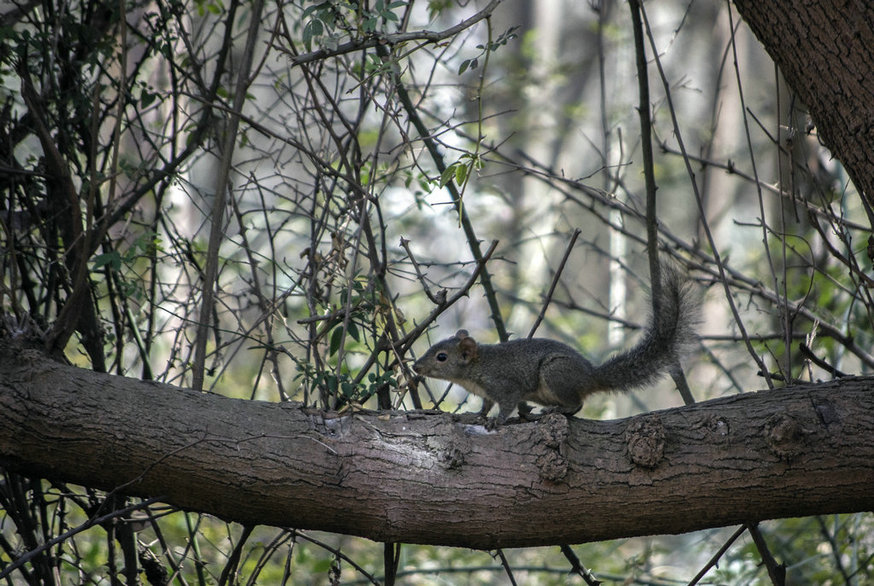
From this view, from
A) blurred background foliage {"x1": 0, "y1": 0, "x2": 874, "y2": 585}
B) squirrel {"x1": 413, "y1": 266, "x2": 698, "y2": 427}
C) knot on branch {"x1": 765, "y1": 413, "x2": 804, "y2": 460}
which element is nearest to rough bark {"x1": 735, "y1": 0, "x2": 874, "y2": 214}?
blurred background foliage {"x1": 0, "y1": 0, "x2": 874, "y2": 585}

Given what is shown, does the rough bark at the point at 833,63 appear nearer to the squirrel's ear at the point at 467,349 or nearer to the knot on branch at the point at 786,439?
the knot on branch at the point at 786,439

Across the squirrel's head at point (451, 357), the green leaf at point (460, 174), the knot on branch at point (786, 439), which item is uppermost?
the squirrel's head at point (451, 357)

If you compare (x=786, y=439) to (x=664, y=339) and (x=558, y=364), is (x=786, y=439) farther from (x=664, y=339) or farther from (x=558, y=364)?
(x=558, y=364)

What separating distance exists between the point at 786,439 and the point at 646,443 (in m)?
0.37

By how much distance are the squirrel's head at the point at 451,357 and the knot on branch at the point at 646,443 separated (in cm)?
136

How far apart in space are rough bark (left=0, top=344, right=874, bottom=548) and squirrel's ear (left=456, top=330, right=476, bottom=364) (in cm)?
127

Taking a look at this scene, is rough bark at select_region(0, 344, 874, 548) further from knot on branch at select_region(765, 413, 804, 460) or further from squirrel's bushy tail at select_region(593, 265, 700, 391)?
squirrel's bushy tail at select_region(593, 265, 700, 391)

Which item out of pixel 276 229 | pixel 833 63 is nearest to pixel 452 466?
pixel 833 63

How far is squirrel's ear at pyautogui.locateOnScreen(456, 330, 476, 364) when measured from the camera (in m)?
3.63

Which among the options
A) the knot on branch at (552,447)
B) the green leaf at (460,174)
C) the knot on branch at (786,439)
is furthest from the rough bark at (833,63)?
the knot on branch at (552,447)

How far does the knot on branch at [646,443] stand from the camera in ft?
7.54

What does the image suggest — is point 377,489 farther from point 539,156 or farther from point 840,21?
point 539,156

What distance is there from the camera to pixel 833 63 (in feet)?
7.54

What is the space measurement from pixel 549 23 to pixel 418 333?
1472 cm
